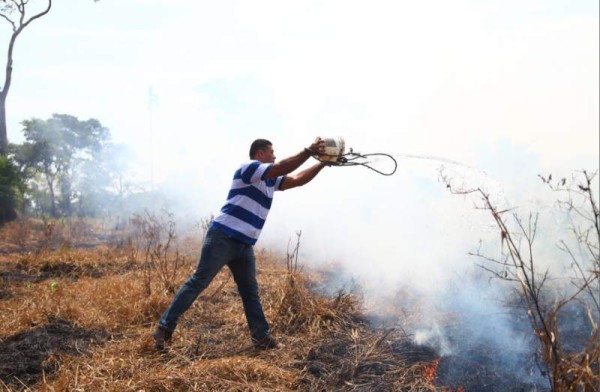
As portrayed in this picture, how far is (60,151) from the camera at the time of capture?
76.5ft

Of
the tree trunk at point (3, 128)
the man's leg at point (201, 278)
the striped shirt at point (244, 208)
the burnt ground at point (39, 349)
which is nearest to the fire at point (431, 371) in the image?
the striped shirt at point (244, 208)

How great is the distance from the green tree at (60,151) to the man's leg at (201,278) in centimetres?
2026

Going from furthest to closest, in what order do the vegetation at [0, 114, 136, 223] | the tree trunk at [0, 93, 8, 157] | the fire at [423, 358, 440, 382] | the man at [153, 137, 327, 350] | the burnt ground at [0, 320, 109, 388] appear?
the vegetation at [0, 114, 136, 223] < the tree trunk at [0, 93, 8, 157] < the man at [153, 137, 327, 350] < the fire at [423, 358, 440, 382] < the burnt ground at [0, 320, 109, 388]

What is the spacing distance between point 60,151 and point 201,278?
22.5m

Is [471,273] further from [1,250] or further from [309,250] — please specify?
[1,250]

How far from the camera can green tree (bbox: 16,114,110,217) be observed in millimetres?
21484

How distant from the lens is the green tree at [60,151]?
2148 centimetres

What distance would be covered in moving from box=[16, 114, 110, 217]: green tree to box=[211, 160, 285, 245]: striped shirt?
2035 centimetres

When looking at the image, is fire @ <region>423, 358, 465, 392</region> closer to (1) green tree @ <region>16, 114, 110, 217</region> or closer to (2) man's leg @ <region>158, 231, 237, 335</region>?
(2) man's leg @ <region>158, 231, 237, 335</region>

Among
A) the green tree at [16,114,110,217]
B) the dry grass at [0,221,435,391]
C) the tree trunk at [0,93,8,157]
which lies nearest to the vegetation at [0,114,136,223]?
the green tree at [16,114,110,217]

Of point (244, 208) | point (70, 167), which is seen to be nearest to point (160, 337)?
point (244, 208)

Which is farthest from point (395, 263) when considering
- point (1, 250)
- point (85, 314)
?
point (1, 250)

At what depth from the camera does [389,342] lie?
438 centimetres

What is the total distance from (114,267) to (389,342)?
16.0 feet
